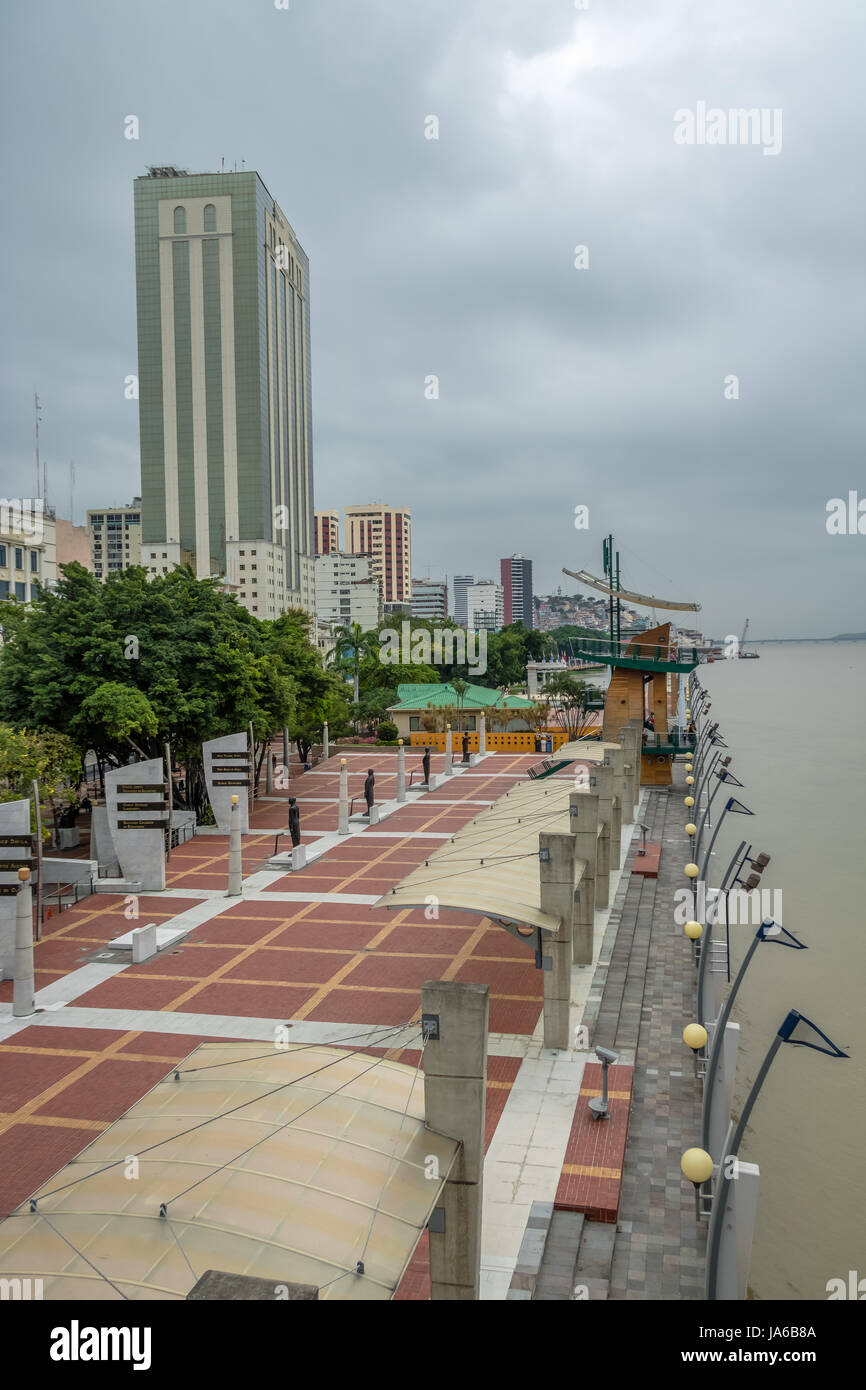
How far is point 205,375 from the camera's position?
13750 cm

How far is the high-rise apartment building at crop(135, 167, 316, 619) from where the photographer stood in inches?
5418

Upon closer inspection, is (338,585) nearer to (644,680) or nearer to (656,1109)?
(644,680)

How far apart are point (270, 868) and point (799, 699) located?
16546 cm

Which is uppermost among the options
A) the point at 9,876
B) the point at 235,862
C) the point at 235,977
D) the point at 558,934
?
the point at 9,876

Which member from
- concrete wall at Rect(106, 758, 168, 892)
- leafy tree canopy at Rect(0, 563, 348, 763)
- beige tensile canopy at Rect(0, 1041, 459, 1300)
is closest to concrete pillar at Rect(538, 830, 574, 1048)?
beige tensile canopy at Rect(0, 1041, 459, 1300)

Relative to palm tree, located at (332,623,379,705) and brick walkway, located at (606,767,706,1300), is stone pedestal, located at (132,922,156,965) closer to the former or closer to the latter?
brick walkway, located at (606,767,706,1300)

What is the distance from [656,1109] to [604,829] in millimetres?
12007

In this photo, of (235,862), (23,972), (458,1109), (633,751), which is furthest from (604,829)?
(458,1109)

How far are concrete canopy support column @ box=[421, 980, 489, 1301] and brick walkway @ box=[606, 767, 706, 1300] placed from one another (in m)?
2.18

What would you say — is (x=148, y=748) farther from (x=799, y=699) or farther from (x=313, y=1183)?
(x=799, y=699)

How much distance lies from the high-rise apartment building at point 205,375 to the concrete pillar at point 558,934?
124m

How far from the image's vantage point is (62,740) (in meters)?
28.7

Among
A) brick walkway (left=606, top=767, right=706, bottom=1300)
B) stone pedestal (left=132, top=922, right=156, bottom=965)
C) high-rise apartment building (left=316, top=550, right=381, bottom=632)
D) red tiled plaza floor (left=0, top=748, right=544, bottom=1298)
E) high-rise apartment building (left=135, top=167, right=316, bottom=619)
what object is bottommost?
brick walkway (left=606, top=767, right=706, bottom=1300)

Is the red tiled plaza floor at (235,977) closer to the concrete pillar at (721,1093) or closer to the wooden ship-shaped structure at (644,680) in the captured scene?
the concrete pillar at (721,1093)
